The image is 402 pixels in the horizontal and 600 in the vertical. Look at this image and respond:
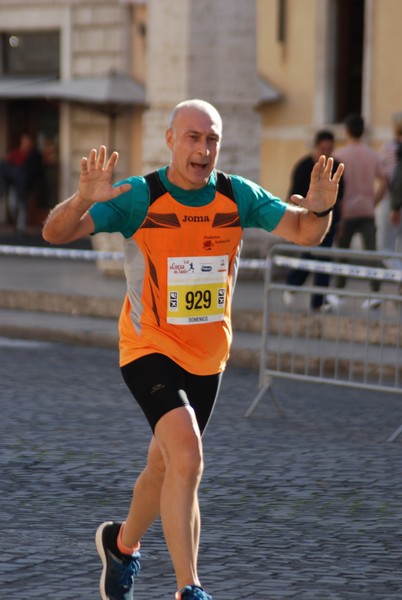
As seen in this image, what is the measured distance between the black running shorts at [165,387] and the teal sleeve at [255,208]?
559 mm

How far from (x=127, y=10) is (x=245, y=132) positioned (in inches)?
488

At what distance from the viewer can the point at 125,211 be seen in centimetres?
597

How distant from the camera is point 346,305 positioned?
1105 cm

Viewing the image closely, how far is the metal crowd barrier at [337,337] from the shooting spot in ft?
35.0

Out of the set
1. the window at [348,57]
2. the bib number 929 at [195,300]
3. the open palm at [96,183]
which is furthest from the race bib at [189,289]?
the window at [348,57]

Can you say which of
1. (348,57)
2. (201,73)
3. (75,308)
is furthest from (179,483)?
(348,57)

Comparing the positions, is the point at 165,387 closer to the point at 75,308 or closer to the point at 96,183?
the point at 96,183

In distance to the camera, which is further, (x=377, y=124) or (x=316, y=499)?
(x=377, y=124)

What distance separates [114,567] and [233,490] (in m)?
2.19

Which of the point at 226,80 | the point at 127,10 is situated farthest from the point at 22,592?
the point at 127,10

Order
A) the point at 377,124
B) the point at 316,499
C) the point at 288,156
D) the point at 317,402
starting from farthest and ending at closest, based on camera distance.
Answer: the point at 288,156, the point at 377,124, the point at 317,402, the point at 316,499

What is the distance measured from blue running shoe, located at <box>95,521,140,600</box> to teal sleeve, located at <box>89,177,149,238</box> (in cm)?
104

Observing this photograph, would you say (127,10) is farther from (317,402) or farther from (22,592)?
(22,592)

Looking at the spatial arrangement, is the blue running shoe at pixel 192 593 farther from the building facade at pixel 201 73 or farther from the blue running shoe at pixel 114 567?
the building facade at pixel 201 73
